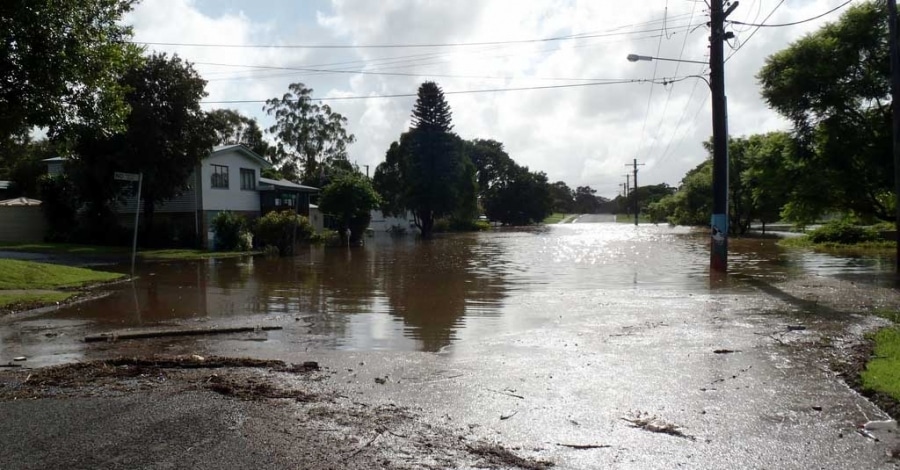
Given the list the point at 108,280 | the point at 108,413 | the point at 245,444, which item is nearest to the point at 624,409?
the point at 245,444

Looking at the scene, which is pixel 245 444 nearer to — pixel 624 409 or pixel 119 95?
pixel 624 409

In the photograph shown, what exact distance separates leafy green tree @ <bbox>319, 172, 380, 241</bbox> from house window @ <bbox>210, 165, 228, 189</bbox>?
22.4ft

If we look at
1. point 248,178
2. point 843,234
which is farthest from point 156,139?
point 843,234

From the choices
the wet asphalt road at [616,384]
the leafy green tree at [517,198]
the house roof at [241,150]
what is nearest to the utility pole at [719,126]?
the wet asphalt road at [616,384]

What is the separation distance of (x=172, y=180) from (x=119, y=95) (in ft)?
63.8

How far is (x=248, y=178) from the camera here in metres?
41.9

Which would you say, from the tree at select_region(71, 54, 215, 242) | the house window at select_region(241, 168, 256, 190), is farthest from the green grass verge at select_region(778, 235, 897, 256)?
the house window at select_region(241, 168, 256, 190)

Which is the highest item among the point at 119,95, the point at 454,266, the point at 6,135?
the point at 119,95

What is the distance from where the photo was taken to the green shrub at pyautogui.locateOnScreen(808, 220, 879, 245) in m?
34.8

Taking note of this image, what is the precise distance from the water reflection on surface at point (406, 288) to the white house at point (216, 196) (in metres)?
9.65

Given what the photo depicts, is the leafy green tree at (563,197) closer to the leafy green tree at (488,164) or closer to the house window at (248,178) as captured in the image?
the leafy green tree at (488,164)

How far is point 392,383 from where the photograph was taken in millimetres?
7398

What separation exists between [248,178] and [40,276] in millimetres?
25013

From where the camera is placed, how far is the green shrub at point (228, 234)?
34.1 meters
